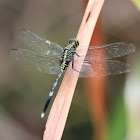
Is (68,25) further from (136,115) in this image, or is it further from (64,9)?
(136,115)

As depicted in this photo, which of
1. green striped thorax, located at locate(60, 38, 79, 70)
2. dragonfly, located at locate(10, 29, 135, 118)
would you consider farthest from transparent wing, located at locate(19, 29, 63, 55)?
green striped thorax, located at locate(60, 38, 79, 70)

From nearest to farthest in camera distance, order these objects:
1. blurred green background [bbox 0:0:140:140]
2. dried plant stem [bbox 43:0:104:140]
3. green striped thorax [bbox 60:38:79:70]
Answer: dried plant stem [bbox 43:0:104:140], green striped thorax [bbox 60:38:79:70], blurred green background [bbox 0:0:140:140]

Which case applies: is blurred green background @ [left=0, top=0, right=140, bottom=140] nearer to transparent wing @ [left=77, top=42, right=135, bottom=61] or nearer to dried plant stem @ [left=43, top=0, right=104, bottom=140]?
transparent wing @ [left=77, top=42, right=135, bottom=61]

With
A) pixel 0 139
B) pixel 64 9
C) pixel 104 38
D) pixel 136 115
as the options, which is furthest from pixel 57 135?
pixel 64 9

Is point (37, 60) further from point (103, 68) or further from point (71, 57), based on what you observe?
point (103, 68)

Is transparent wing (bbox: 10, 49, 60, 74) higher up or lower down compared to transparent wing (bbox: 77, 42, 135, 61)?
lower down

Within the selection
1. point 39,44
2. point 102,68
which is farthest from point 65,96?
point 39,44

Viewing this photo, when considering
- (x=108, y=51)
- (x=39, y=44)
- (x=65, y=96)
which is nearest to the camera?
(x=65, y=96)
